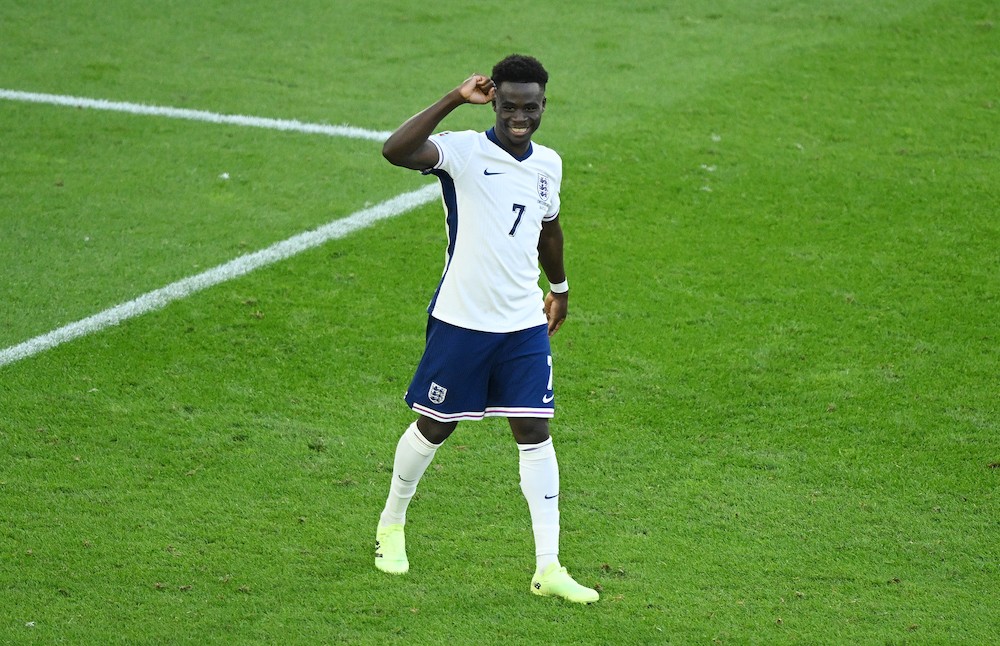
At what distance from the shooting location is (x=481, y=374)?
4859 millimetres

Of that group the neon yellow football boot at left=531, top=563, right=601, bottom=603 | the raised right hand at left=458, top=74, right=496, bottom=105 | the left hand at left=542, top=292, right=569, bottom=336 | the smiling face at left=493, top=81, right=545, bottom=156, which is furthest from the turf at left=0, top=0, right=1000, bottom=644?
the raised right hand at left=458, top=74, right=496, bottom=105

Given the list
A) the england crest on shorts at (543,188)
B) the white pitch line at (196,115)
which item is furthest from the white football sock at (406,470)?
the white pitch line at (196,115)

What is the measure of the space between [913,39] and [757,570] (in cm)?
796

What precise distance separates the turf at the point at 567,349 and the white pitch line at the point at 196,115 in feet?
0.45

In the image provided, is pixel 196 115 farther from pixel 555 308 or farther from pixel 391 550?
pixel 391 550

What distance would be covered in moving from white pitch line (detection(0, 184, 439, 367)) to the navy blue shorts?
2.88m

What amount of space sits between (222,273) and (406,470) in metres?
3.12

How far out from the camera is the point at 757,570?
509 centimetres

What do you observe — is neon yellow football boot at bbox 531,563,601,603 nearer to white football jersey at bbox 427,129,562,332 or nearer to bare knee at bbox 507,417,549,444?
bare knee at bbox 507,417,549,444

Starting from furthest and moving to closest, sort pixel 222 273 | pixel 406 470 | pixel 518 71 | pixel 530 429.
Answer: pixel 222 273
pixel 406 470
pixel 530 429
pixel 518 71

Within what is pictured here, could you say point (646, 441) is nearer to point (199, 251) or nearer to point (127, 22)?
point (199, 251)

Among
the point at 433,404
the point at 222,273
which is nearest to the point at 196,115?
the point at 222,273

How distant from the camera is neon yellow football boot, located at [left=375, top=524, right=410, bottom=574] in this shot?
5.07 metres

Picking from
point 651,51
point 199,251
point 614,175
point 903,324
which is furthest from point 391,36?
point 903,324
